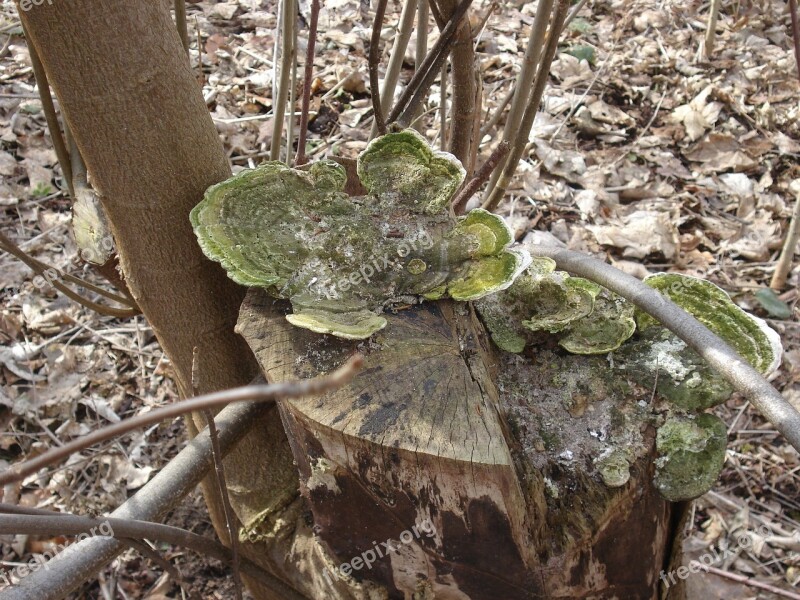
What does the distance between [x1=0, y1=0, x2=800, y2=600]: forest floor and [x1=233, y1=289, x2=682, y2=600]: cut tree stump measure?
35.8 inches

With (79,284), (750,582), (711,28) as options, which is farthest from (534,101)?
(711,28)

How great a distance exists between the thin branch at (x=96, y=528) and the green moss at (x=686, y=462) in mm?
1082

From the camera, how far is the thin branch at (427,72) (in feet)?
5.65

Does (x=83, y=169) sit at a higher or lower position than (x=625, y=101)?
higher

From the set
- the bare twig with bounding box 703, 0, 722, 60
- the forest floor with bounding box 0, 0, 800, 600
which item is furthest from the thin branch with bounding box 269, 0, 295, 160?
the bare twig with bounding box 703, 0, 722, 60

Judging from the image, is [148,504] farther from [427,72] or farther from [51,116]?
[427,72]

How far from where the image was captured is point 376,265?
4.99 ft

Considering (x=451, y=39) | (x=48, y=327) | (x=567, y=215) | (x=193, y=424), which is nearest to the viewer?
(x=451, y=39)

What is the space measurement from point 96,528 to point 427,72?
1376mm

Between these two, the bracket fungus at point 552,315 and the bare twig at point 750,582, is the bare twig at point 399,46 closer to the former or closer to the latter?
the bracket fungus at point 552,315

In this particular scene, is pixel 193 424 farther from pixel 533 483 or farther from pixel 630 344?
pixel 630 344

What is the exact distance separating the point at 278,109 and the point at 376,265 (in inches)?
35.5

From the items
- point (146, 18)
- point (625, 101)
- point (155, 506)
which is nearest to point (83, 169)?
point (146, 18)

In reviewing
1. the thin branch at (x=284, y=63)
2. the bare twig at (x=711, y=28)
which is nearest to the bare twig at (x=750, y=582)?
the thin branch at (x=284, y=63)
